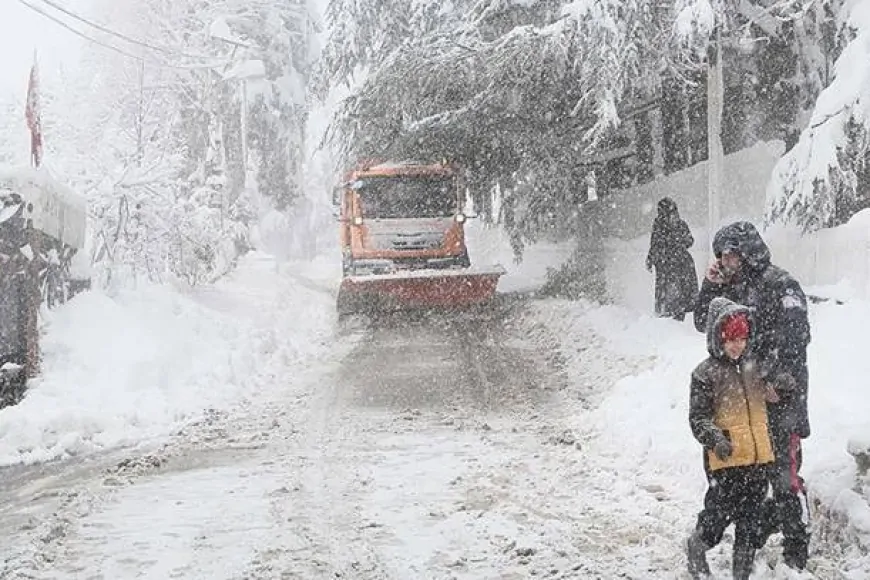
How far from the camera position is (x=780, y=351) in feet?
16.3

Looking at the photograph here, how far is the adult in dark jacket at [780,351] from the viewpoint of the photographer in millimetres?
4785

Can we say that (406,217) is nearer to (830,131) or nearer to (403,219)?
(403,219)

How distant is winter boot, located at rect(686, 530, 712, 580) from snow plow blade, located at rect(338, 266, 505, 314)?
12146 mm

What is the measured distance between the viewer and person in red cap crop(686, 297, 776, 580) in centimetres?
469

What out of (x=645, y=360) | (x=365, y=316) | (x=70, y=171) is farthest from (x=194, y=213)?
(x=645, y=360)


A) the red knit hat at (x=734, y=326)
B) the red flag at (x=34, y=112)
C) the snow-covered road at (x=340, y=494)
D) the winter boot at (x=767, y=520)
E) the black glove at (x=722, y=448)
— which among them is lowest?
the snow-covered road at (x=340, y=494)

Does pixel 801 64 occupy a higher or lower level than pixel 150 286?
higher

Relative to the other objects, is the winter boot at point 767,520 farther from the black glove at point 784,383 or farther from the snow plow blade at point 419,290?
the snow plow blade at point 419,290

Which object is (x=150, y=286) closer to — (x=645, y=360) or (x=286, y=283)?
(x=645, y=360)

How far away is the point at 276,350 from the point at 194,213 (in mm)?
6334

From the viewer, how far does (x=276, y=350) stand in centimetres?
1398

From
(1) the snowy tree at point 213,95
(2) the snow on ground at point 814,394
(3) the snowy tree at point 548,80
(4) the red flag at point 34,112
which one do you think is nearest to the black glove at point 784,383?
(2) the snow on ground at point 814,394

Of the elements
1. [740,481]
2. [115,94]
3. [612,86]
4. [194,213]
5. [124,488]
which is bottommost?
[124,488]

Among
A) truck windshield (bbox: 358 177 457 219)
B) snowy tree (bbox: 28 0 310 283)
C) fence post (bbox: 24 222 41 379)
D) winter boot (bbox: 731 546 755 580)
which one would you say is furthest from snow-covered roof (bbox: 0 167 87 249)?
snowy tree (bbox: 28 0 310 283)
